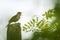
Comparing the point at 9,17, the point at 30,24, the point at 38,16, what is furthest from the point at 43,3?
the point at 9,17

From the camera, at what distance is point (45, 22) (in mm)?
1468

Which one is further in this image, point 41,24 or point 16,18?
point 41,24

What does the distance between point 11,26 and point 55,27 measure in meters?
0.43

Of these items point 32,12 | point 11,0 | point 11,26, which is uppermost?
point 11,0

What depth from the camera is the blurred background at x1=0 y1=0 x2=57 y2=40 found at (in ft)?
4.54

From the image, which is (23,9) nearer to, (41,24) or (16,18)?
(16,18)

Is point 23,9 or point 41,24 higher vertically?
point 23,9

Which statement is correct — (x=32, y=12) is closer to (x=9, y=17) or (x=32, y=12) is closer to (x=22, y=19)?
(x=22, y=19)

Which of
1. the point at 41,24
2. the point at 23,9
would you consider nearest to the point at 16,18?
the point at 23,9

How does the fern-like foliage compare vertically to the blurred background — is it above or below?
below

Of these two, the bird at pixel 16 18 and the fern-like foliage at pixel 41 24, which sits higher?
the bird at pixel 16 18

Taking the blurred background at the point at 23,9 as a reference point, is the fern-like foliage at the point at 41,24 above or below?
below

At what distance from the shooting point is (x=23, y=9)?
1.42 metres

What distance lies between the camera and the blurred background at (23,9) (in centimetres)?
138
